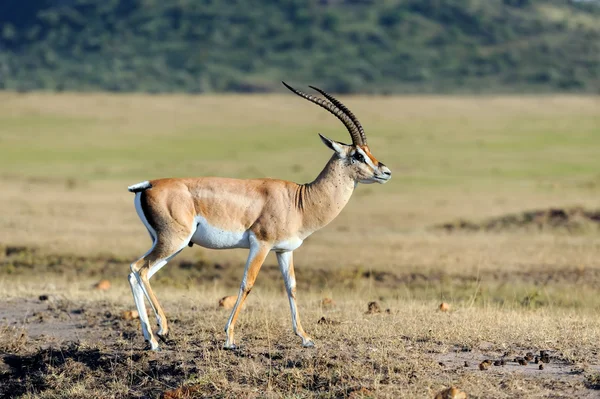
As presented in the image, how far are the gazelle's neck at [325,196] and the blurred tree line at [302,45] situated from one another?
7943 cm

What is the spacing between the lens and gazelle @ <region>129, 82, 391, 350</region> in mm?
9250

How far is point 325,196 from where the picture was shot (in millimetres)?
9766

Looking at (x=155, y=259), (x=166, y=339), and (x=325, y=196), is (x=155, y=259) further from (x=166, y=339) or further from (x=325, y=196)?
(x=325, y=196)

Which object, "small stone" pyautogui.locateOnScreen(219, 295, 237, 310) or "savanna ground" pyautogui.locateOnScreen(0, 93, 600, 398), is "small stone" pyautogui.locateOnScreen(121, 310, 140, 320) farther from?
"small stone" pyautogui.locateOnScreen(219, 295, 237, 310)

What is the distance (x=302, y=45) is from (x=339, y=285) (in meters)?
111

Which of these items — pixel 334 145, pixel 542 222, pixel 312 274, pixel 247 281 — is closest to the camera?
pixel 247 281

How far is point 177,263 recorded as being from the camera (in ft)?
58.4

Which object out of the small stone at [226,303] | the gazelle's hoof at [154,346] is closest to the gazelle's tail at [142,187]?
the gazelle's hoof at [154,346]

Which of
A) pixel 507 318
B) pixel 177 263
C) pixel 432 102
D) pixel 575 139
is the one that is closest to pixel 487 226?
pixel 177 263

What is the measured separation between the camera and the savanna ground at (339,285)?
8.48 meters

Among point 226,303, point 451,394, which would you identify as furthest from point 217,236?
point 451,394

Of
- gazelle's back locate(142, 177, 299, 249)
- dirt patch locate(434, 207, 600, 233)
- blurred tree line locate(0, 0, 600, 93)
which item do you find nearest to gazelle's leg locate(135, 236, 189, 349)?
gazelle's back locate(142, 177, 299, 249)

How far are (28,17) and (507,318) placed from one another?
148 metres

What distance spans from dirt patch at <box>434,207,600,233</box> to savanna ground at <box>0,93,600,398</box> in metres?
0.07
